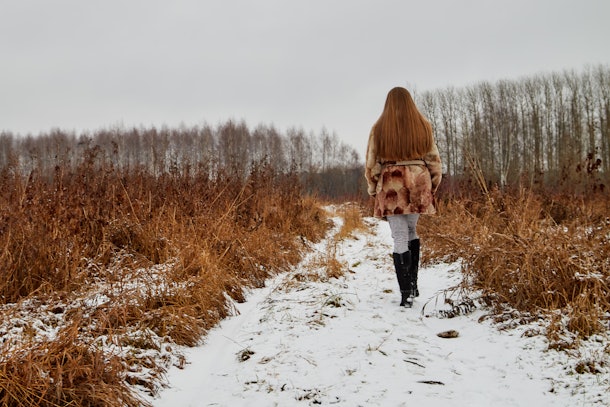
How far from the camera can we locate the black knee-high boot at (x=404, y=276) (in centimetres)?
340

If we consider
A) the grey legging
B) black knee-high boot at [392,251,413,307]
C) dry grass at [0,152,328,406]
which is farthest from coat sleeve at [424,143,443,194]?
dry grass at [0,152,328,406]

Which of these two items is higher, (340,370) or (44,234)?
(44,234)

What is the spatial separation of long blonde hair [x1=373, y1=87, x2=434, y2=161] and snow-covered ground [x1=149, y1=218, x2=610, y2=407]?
1.39m

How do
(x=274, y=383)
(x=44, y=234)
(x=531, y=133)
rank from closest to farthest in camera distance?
(x=274, y=383), (x=44, y=234), (x=531, y=133)

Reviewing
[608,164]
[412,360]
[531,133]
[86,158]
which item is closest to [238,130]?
[531,133]

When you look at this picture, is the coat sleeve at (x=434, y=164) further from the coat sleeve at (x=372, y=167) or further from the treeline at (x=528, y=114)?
the treeline at (x=528, y=114)

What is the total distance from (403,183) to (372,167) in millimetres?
338

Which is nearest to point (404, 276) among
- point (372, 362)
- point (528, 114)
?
point (372, 362)

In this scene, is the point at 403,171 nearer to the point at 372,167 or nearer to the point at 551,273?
the point at 372,167

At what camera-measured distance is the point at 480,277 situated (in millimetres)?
3494

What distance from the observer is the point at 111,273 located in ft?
11.3

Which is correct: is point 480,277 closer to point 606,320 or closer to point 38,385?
point 606,320

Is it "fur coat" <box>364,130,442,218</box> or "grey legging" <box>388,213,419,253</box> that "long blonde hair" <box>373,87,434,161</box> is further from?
"grey legging" <box>388,213,419,253</box>

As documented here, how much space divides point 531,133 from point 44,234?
41.5m
